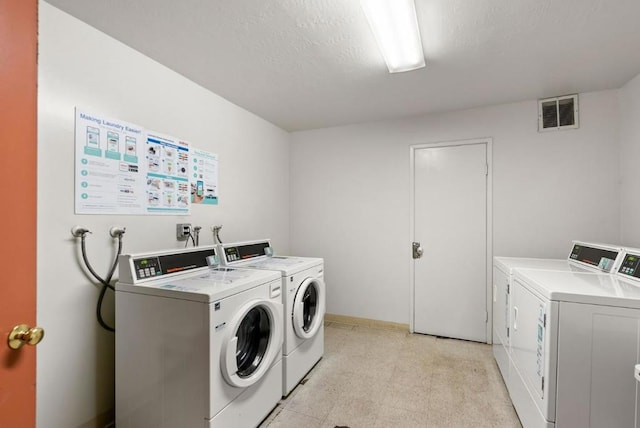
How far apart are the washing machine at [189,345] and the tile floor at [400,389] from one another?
0.38 m

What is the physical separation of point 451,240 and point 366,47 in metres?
2.08

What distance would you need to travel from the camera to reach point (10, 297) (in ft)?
2.70

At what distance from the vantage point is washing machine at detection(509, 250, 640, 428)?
4.03 ft

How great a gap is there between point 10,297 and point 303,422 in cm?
165

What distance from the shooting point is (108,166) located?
5.82 ft

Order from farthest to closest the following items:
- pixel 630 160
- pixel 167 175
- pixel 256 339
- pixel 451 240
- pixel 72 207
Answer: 1. pixel 451 240
2. pixel 630 160
3. pixel 167 175
4. pixel 256 339
5. pixel 72 207

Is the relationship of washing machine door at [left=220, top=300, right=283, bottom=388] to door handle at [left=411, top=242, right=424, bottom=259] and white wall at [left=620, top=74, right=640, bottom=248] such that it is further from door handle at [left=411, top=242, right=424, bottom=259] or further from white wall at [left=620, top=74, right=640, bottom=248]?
white wall at [left=620, top=74, right=640, bottom=248]

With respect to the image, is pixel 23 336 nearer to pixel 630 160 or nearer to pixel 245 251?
pixel 245 251

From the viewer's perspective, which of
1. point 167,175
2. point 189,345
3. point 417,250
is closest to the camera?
point 189,345

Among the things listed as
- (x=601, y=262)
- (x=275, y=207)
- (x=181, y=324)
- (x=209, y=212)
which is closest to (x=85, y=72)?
(x=209, y=212)

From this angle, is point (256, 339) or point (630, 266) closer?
point (630, 266)

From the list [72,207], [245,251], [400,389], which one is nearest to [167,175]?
[72,207]

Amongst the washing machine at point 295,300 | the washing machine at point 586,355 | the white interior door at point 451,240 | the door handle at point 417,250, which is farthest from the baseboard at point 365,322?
the washing machine at point 586,355

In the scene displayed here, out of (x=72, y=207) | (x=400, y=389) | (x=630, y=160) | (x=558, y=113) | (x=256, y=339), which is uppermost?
(x=558, y=113)
